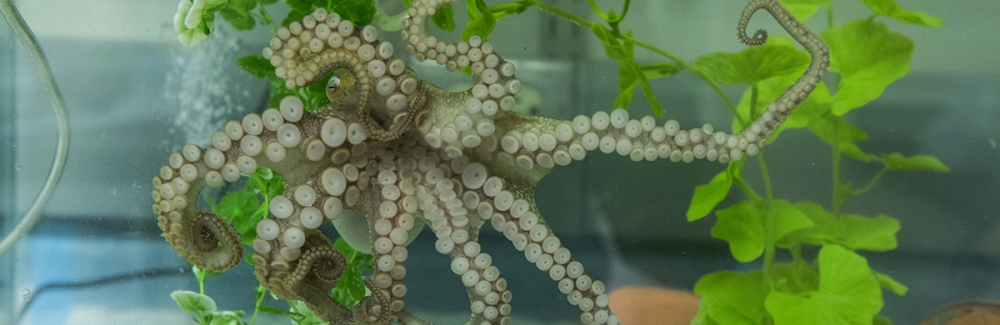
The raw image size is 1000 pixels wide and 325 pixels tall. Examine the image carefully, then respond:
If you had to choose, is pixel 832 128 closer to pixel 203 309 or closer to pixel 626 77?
pixel 626 77

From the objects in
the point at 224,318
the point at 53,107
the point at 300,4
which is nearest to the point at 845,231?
the point at 300,4

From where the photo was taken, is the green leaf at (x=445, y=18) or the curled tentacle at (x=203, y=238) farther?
the green leaf at (x=445, y=18)

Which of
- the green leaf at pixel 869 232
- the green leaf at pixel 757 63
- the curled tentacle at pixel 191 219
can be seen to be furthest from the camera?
the green leaf at pixel 869 232

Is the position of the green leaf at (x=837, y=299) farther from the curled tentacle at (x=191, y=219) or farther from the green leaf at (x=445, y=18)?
the curled tentacle at (x=191, y=219)

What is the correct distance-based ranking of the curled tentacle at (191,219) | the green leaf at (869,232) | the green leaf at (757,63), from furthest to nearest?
the green leaf at (869,232), the green leaf at (757,63), the curled tentacle at (191,219)

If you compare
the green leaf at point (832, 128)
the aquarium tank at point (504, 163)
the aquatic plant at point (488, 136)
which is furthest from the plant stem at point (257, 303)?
the green leaf at point (832, 128)

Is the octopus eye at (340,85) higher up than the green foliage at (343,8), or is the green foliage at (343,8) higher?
the green foliage at (343,8)

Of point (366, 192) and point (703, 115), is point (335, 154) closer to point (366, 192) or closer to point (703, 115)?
point (366, 192)

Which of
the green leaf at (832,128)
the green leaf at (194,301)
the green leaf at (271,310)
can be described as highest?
the green leaf at (832,128)
